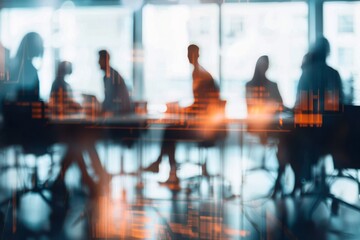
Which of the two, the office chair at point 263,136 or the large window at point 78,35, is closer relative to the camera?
the office chair at point 263,136

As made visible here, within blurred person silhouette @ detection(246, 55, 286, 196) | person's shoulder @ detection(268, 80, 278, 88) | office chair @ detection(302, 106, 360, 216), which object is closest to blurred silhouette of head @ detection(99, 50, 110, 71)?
blurred person silhouette @ detection(246, 55, 286, 196)

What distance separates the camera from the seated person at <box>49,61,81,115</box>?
106 inches

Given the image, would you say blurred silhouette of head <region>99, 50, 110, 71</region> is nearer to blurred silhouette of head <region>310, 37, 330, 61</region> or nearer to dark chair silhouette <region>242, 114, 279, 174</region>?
dark chair silhouette <region>242, 114, 279, 174</region>

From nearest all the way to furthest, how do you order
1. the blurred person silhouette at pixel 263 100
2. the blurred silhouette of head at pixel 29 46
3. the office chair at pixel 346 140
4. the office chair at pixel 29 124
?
the office chair at pixel 346 140 < the office chair at pixel 29 124 < the blurred person silhouette at pixel 263 100 < the blurred silhouette of head at pixel 29 46

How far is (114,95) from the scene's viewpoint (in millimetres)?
2727

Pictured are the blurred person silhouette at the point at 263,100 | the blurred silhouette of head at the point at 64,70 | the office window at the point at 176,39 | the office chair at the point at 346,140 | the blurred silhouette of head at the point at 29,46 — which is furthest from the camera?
the office window at the point at 176,39

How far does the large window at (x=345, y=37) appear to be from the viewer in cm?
322

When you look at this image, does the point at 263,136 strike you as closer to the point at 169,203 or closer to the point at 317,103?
the point at 317,103

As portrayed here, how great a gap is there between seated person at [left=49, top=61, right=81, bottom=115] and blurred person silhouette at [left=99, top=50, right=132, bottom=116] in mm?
221

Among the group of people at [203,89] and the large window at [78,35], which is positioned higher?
the large window at [78,35]

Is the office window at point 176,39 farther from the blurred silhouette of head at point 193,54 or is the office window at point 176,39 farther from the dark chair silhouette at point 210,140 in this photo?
the dark chair silhouette at point 210,140

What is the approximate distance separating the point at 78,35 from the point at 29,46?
2.82 feet

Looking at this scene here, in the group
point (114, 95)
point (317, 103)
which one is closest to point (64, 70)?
point (114, 95)

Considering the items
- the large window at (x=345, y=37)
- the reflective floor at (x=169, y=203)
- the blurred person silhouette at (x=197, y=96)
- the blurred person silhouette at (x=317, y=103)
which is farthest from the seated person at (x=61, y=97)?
the large window at (x=345, y=37)
